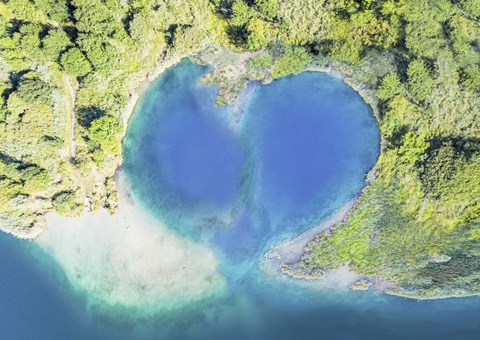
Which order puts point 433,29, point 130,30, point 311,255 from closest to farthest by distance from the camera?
point 433,29, point 130,30, point 311,255

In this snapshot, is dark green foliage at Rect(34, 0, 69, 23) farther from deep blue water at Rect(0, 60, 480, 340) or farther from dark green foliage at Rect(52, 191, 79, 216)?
dark green foliage at Rect(52, 191, 79, 216)

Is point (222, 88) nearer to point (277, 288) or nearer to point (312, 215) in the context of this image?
point (312, 215)

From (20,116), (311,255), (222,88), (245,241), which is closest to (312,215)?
(311,255)

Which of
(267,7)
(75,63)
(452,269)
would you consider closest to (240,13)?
(267,7)

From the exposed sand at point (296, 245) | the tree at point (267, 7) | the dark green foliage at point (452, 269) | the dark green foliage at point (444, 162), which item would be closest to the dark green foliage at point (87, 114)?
the tree at point (267, 7)

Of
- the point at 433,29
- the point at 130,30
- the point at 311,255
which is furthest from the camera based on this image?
the point at 311,255

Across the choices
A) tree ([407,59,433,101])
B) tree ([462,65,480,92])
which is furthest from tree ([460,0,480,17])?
tree ([407,59,433,101])

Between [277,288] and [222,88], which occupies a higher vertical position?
[222,88]

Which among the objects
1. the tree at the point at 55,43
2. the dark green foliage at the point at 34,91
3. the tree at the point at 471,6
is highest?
the tree at the point at 471,6

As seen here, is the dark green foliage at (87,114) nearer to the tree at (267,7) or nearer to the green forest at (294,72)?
the green forest at (294,72)
